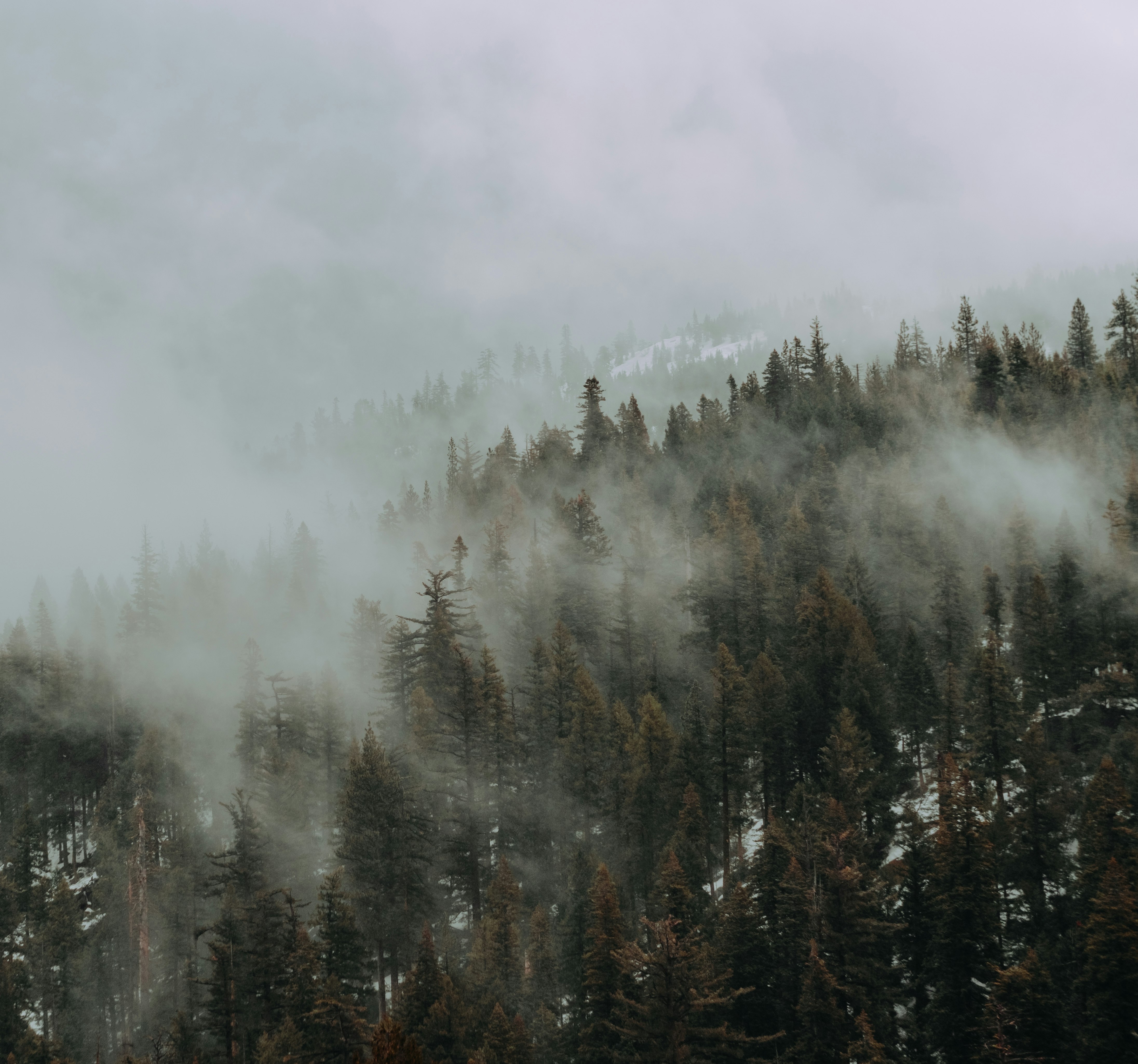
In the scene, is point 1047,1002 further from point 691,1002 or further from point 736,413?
point 736,413

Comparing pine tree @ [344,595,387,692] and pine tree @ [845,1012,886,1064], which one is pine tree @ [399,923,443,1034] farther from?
pine tree @ [344,595,387,692]

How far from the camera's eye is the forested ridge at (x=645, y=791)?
33719mm

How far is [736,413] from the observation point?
115 m

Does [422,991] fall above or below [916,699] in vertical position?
below

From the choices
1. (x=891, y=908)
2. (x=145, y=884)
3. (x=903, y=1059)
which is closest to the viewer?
(x=903, y=1059)

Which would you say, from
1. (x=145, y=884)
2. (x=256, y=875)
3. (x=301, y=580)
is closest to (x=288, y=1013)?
(x=256, y=875)

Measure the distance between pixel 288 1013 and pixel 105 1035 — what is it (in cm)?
3054

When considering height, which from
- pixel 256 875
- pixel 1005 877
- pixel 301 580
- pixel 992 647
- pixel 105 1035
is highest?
pixel 301 580

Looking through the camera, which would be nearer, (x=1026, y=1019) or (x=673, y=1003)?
(x=1026, y=1019)

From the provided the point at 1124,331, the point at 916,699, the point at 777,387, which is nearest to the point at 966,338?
the point at 1124,331

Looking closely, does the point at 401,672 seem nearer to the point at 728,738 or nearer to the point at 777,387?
the point at 728,738

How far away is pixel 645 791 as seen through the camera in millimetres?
47875

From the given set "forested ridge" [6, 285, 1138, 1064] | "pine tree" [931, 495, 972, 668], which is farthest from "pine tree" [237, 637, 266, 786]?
"pine tree" [931, 495, 972, 668]

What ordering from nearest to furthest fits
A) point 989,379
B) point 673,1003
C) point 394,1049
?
point 394,1049 < point 673,1003 < point 989,379
